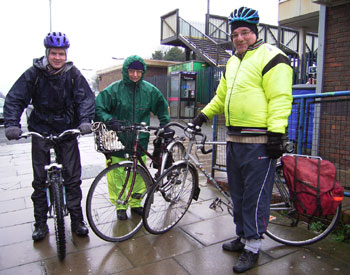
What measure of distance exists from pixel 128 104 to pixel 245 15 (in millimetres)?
1657

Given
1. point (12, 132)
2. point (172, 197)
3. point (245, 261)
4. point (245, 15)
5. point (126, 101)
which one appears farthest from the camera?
point (126, 101)

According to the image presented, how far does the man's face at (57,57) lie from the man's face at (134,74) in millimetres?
725

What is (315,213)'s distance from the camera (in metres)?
2.86

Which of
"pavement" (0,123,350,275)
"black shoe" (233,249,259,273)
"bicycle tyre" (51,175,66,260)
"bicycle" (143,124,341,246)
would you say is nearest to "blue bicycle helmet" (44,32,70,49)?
"bicycle tyre" (51,175,66,260)

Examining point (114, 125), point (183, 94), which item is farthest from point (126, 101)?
point (183, 94)

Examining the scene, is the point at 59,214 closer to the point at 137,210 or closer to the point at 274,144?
the point at 137,210

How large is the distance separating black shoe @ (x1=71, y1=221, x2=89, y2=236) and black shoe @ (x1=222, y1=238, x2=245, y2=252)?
4.68ft

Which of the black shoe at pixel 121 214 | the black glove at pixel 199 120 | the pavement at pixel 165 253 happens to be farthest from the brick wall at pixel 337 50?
the black shoe at pixel 121 214

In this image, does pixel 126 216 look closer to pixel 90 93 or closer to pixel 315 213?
pixel 90 93

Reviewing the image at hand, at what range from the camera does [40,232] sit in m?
3.32

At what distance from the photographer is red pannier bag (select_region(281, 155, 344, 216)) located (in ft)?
9.21

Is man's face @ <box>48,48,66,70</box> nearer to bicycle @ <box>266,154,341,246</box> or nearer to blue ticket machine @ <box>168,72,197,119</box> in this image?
bicycle @ <box>266,154,341,246</box>

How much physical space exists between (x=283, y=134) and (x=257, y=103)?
322mm

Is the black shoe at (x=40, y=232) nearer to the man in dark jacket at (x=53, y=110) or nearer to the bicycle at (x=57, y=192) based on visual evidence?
the man in dark jacket at (x=53, y=110)
